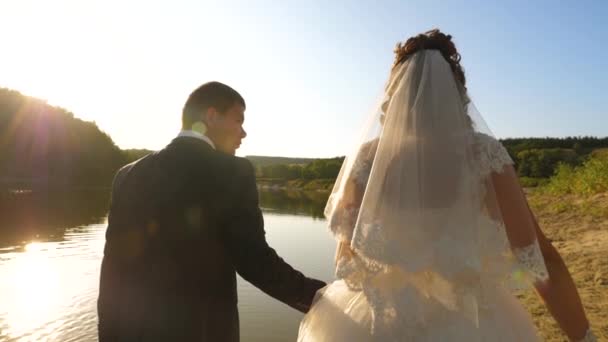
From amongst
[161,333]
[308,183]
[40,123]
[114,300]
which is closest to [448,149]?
[161,333]

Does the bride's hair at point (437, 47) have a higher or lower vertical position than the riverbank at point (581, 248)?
higher

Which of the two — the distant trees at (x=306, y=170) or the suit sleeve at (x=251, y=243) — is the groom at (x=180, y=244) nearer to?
the suit sleeve at (x=251, y=243)

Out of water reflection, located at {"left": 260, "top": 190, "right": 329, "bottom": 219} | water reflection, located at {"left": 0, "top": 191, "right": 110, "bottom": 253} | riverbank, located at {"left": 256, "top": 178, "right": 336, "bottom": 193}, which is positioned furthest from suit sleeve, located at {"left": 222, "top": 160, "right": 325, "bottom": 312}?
riverbank, located at {"left": 256, "top": 178, "right": 336, "bottom": 193}

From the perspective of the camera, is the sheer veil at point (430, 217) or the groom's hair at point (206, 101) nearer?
the sheer veil at point (430, 217)

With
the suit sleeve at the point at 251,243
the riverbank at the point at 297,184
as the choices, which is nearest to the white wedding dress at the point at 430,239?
the suit sleeve at the point at 251,243

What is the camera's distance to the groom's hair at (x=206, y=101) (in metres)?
2.32

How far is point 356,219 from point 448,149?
0.53 meters

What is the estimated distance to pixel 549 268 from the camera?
1.79 m

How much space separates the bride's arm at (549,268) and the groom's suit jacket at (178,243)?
1.17 meters

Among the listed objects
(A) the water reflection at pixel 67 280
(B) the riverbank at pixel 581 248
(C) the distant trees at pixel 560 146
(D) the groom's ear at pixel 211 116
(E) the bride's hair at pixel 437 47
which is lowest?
(A) the water reflection at pixel 67 280

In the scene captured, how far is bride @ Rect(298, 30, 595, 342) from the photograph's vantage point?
5.73 feet

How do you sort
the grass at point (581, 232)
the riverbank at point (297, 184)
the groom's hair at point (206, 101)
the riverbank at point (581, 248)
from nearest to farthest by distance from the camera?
the groom's hair at point (206, 101) → the riverbank at point (581, 248) → the grass at point (581, 232) → the riverbank at point (297, 184)

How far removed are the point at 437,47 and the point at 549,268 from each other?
1134 millimetres

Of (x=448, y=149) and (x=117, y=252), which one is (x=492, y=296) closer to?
(x=448, y=149)
